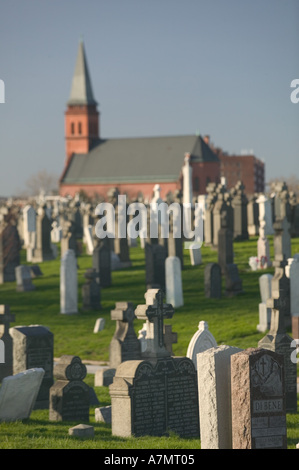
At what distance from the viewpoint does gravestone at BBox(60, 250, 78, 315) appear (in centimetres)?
2502

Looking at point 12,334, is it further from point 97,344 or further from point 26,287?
point 26,287

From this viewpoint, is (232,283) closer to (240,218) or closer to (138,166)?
(240,218)

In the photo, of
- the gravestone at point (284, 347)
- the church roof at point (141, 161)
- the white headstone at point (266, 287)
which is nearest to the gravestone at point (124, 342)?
the gravestone at point (284, 347)

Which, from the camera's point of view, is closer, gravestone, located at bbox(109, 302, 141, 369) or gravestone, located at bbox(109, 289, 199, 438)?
gravestone, located at bbox(109, 289, 199, 438)

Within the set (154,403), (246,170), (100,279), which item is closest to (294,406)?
(154,403)

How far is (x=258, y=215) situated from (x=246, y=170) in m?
107

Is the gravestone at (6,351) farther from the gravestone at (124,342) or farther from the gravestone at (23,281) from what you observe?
the gravestone at (23,281)

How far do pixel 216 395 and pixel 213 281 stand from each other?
567 inches

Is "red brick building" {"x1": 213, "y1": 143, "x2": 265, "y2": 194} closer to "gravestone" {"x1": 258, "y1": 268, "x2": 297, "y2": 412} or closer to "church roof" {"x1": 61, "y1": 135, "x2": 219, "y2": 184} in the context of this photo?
"church roof" {"x1": 61, "y1": 135, "x2": 219, "y2": 184}

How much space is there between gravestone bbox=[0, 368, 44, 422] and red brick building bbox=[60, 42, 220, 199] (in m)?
97.1

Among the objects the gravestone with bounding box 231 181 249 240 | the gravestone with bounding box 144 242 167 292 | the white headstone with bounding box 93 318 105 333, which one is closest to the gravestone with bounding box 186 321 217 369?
the white headstone with bounding box 93 318 105 333

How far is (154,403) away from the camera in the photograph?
12.8 m

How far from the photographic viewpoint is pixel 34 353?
51.8 ft
